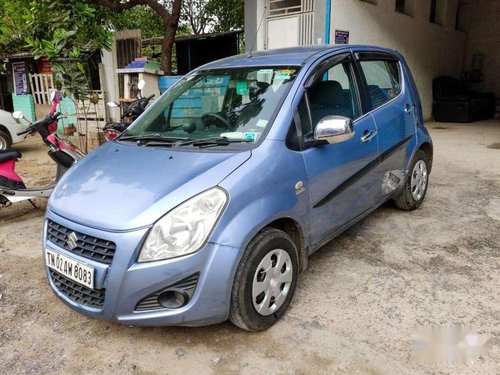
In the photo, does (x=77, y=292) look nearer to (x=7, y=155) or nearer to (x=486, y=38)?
(x=7, y=155)

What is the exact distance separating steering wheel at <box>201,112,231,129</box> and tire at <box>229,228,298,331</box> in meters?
0.82

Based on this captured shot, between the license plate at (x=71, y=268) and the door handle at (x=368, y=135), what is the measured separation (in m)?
2.12

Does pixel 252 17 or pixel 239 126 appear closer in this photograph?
pixel 239 126

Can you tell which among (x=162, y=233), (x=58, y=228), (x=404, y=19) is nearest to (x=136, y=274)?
(x=162, y=233)

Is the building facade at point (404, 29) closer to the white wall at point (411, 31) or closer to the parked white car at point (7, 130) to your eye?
the white wall at point (411, 31)

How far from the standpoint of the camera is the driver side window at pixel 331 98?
2.79 metres

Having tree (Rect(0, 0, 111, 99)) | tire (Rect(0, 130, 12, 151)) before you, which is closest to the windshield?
tree (Rect(0, 0, 111, 99))

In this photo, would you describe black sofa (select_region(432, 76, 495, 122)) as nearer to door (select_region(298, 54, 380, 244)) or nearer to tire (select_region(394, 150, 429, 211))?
tire (select_region(394, 150, 429, 211))

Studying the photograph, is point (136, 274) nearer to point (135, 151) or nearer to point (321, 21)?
point (135, 151)

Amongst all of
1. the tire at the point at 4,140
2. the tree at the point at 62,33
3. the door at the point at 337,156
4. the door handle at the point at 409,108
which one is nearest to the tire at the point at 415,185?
the door handle at the point at 409,108

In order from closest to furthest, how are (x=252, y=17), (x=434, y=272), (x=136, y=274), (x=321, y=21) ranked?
(x=136, y=274)
(x=434, y=272)
(x=321, y=21)
(x=252, y=17)

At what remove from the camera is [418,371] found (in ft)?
6.91

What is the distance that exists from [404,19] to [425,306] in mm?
9986

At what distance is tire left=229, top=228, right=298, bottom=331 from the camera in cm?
221
